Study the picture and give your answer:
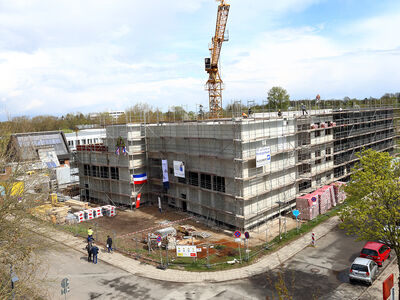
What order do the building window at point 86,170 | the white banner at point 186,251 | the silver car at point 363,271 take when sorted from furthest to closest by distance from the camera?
the building window at point 86,170 < the white banner at point 186,251 < the silver car at point 363,271

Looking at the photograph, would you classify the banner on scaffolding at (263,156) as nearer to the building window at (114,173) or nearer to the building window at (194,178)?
the building window at (194,178)

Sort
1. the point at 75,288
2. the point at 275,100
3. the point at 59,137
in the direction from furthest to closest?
1. the point at 275,100
2. the point at 59,137
3. the point at 75,288

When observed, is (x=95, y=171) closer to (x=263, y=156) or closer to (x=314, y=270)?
(x=263, y=156)

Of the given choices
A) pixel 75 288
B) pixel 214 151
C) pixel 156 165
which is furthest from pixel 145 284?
A: pixel 156 165

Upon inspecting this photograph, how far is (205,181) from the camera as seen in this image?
32406 mm

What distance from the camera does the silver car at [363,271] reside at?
19469mm

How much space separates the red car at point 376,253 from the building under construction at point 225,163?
28.0 ft

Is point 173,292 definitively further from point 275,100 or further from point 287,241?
point 275,100

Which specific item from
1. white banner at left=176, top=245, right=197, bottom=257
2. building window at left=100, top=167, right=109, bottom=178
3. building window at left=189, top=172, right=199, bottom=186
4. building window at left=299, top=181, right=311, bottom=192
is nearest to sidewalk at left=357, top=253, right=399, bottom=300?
white banner at left=176, top=245, right=197, bottom=257

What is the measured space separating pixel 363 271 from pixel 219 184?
14.4 meters

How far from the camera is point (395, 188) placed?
18656mm

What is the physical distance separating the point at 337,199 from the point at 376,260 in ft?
52.8

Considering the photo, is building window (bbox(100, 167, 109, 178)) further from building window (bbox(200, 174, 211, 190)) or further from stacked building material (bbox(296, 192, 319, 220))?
stacked building material (bbox(296, 192, 319, 220))

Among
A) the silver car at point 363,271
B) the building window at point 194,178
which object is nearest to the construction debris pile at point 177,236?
the building window at point 194,178
